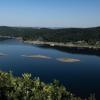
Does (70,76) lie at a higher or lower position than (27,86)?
lower

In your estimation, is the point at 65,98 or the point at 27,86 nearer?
the point at 27,86

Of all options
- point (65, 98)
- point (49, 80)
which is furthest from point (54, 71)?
point (65, 98)

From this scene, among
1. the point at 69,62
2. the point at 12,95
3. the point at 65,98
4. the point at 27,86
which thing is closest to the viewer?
the point at 12,95

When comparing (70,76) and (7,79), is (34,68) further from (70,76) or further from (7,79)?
(7,79)

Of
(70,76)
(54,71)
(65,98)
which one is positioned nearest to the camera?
(65,98)

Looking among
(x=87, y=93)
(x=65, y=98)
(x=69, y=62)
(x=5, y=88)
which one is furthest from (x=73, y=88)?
(x=69, y=62)

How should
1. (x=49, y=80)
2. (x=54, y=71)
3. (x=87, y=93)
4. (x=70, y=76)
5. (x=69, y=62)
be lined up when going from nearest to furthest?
(x=87, y=93)
(x=49, y=80)
(x=70, y=76)
(x=54, y=71)
(x=69, y=62)

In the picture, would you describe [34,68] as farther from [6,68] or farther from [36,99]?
[36,99]

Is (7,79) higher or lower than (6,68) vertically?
higher

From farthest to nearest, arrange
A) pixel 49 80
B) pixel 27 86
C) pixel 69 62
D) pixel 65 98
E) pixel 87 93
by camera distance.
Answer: pixel 69 62 → pixel 49 80 → pixel 87 93 → pixel 65 98 → pixel 27 86
